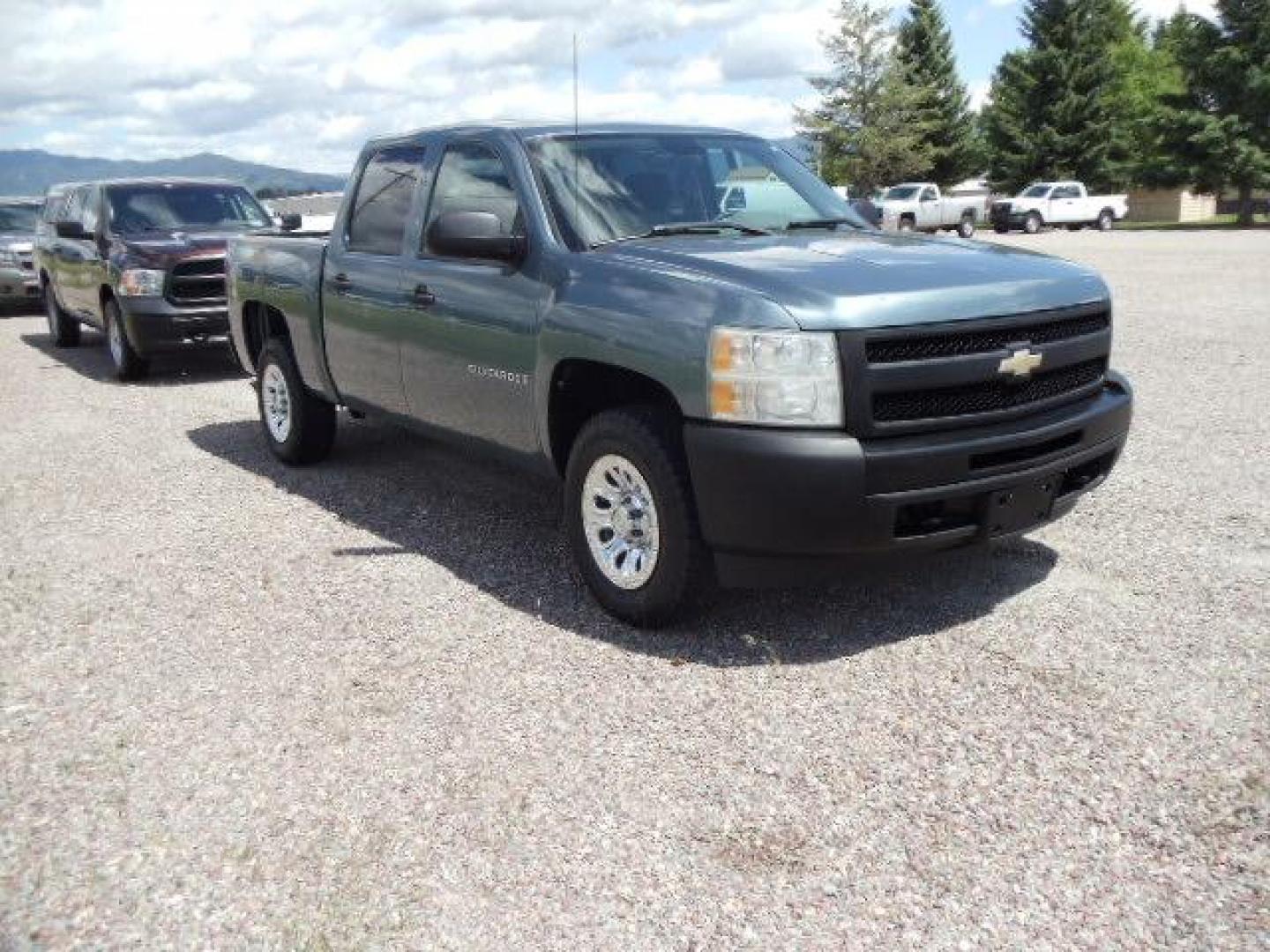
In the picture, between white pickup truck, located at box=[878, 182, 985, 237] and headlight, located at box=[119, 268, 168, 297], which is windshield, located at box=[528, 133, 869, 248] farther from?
white pickup truck, located at box=[878, 182, 985, 237]

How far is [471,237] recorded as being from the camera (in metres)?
4.72

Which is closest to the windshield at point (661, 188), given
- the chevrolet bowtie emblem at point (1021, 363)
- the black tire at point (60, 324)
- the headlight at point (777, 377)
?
the headlight at point (777, 377)

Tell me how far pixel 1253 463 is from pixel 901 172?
175ft

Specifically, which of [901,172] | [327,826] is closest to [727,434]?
[327,826]

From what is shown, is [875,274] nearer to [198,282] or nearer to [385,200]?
[385,200]

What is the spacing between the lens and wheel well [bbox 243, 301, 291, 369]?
24.8 ft

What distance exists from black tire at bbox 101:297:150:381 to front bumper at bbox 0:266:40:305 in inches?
309

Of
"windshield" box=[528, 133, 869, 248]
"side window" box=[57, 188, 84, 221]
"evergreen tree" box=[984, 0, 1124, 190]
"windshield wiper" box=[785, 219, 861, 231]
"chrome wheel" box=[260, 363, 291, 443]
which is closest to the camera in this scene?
"windshield" box=[528, 133, 869, 248]

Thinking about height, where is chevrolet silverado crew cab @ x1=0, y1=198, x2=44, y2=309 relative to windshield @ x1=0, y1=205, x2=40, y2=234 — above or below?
below

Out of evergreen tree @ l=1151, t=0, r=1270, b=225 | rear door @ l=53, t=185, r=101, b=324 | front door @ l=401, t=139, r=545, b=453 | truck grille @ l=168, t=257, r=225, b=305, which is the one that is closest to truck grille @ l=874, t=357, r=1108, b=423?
front door @ l=401, t=139, r=545, b=453

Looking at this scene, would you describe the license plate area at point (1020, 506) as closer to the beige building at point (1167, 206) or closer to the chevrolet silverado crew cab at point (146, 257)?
the chevrolet silverado crew cab at point (146, 257)

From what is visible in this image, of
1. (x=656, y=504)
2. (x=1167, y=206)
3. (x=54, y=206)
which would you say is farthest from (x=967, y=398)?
(x=1167, y=206)

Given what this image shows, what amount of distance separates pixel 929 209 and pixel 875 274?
131 ft

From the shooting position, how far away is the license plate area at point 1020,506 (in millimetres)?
4141
